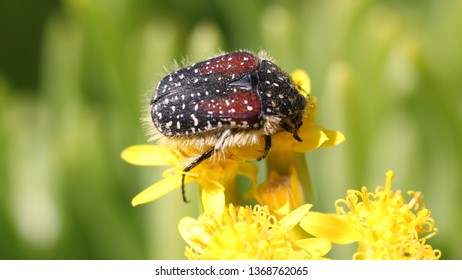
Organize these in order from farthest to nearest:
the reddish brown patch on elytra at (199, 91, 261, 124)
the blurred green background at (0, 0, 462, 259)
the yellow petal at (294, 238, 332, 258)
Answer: the blurred green background at (0, 0, 462, 259), the reddish brown patch on elytra at (199, 91, 261, 124), the yellow petal at (294, 238, 332, 258)

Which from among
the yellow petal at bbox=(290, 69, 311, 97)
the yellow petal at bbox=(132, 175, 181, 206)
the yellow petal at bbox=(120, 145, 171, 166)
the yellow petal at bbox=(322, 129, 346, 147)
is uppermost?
the yellow petal at bbox=(290, 69, 311, 97)

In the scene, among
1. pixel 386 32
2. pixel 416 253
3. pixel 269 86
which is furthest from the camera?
pixel 386 32

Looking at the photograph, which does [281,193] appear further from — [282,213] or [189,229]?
[189,229]

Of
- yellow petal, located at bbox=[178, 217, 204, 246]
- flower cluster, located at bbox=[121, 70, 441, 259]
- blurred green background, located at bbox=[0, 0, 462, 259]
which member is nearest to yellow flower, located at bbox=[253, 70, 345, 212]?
flower cluster, located at bbox=[121, 70, 441, 259]

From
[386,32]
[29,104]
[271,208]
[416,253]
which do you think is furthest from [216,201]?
[29,104]

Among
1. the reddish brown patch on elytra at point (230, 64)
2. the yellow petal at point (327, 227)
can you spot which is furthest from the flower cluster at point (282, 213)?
the reddish brown patch on elytra at point (230, 64)

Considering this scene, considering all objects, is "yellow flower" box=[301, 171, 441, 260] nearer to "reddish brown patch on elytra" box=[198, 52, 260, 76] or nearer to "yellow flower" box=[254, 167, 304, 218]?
"yellow flower" box=[254, 167, 304, 218]

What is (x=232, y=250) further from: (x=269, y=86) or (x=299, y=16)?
(x=299, y=16)
